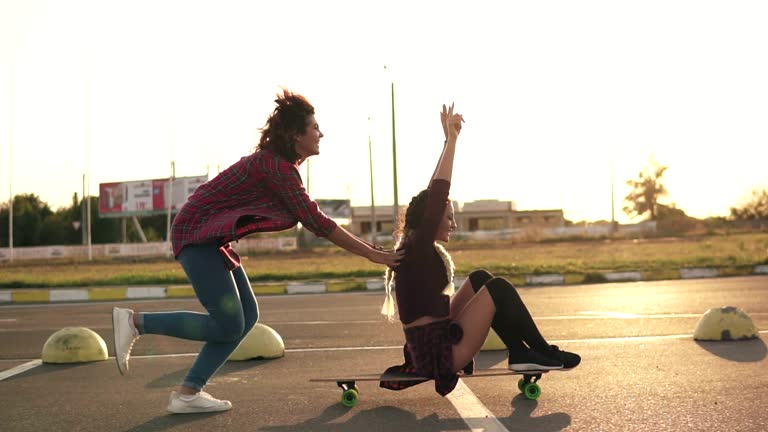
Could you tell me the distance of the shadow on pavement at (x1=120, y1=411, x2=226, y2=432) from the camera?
4.89m

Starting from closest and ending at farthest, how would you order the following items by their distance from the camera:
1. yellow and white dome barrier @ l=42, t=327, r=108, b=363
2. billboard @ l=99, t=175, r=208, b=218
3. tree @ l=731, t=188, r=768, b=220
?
yellow and white dome barrier @ l=42, t=327, r=108, b=363
billboard @ l=99, t=175, r=208, b=218
tree @ l=731, t=188, r=768, b=220

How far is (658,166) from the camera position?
10488 cm

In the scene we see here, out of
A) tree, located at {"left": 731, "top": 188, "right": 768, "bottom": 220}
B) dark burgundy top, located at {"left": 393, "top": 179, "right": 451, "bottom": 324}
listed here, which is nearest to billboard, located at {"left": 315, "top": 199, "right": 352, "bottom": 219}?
tree, located at {"left": 731, "top": 188, "right": 768, "bottom": 220}

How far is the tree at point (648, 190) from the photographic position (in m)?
105

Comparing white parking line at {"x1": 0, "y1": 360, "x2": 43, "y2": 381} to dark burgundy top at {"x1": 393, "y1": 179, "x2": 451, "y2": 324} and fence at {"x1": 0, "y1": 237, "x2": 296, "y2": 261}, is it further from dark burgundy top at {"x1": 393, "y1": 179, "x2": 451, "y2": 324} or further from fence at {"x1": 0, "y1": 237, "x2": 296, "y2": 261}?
fence at {"x1": 0, "y1": 237, "x2": 296, "y2": 261}

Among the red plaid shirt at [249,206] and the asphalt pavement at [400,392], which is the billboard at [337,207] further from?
the red plaid shirt at [249,206]

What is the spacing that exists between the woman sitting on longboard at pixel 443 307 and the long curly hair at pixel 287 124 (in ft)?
2.39

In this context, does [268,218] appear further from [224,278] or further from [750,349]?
[750,349]

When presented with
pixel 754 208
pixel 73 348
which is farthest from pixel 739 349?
pixel 754 208

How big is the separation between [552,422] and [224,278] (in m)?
1.90

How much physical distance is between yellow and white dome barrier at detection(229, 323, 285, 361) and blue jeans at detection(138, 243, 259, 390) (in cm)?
251

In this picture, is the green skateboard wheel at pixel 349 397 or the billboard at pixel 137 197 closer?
the green skateboard wheel at pixel 349 397

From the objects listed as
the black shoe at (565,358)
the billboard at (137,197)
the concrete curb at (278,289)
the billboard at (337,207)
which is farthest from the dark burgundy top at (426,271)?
the billboard at (337,207)

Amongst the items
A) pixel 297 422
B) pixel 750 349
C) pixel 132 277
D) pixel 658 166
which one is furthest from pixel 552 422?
pixel 658 166
